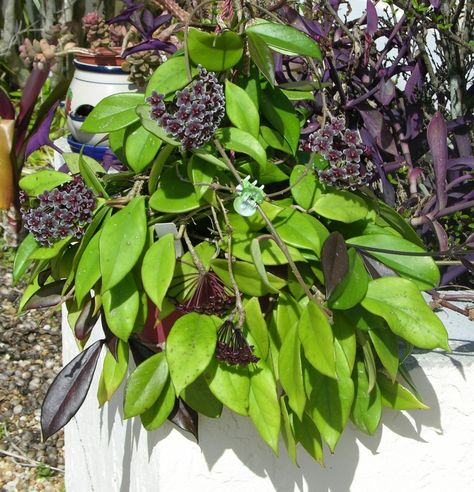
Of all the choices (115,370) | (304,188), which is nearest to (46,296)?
(115,370)

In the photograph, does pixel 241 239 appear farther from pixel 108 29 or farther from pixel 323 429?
pixel 108 29

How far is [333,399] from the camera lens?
4.20ft

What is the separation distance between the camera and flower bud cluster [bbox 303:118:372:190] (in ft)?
4.14

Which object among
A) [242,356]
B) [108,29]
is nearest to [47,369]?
[108,29]

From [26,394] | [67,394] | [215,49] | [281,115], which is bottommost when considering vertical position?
[26,394]

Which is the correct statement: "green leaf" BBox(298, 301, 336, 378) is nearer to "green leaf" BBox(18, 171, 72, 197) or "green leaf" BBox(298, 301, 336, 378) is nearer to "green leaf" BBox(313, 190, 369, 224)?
"green leaf" BBox(313, 190, 369, 224)

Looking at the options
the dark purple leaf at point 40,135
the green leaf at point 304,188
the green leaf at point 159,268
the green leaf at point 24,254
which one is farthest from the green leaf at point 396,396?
the dark purple leaf at point 40,135

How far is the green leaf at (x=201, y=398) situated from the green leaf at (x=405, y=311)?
1.00 feet

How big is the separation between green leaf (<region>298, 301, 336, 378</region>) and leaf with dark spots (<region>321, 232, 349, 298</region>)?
42 millimetres

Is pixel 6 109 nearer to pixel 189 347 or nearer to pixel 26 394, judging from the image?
pixel 189 347

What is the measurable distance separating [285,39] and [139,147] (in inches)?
12.3

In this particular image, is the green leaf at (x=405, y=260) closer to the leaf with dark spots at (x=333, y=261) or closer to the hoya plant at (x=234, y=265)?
the hoya plant at (x=234, y=265)

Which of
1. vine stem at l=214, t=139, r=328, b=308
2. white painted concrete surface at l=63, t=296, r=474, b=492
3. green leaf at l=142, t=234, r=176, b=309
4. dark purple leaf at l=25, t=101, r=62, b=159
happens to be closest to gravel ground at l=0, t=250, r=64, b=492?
dark purple leaf at l=25, t=101, r=62, b=159

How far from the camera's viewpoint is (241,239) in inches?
51.2
